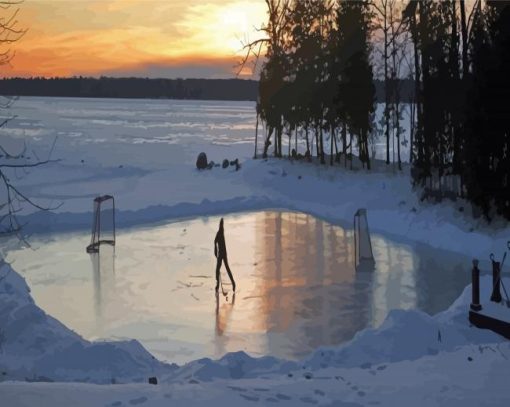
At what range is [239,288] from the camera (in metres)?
14.5

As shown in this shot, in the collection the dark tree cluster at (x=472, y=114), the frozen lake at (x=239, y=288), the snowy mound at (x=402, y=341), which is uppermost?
the dark tree cluster at (x=472, y=114)

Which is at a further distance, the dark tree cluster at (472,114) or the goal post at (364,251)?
the dark tree cluster at (472,114)

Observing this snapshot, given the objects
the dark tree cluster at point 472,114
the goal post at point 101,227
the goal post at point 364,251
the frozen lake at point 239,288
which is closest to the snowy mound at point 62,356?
the frozen lake at point 239,288

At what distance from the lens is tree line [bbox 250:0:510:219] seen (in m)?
20.7

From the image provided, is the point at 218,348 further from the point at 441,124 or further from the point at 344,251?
the point at 441,124

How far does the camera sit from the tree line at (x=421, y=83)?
816 inches

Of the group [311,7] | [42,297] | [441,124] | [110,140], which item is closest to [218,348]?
[42,297]

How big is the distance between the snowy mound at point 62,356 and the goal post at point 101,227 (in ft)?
26.7

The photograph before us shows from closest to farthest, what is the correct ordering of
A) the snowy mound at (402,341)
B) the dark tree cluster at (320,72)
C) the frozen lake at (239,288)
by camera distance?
the snowy mound at (402,341) → the frozen lake at (239,288) → the dark tree cluster at (320,72)

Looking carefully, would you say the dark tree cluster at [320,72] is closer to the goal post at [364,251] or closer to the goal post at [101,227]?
the goal post at [101,227]

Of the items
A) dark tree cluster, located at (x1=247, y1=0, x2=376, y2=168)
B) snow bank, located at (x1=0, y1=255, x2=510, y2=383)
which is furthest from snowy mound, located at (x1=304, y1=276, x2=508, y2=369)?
dark tree cluster, located at (x1=247, y1=0, x2=376, y2=168)

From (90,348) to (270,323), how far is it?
346 cm

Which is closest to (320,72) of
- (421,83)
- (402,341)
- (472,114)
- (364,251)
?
(421,83)

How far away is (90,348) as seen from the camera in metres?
9.61
